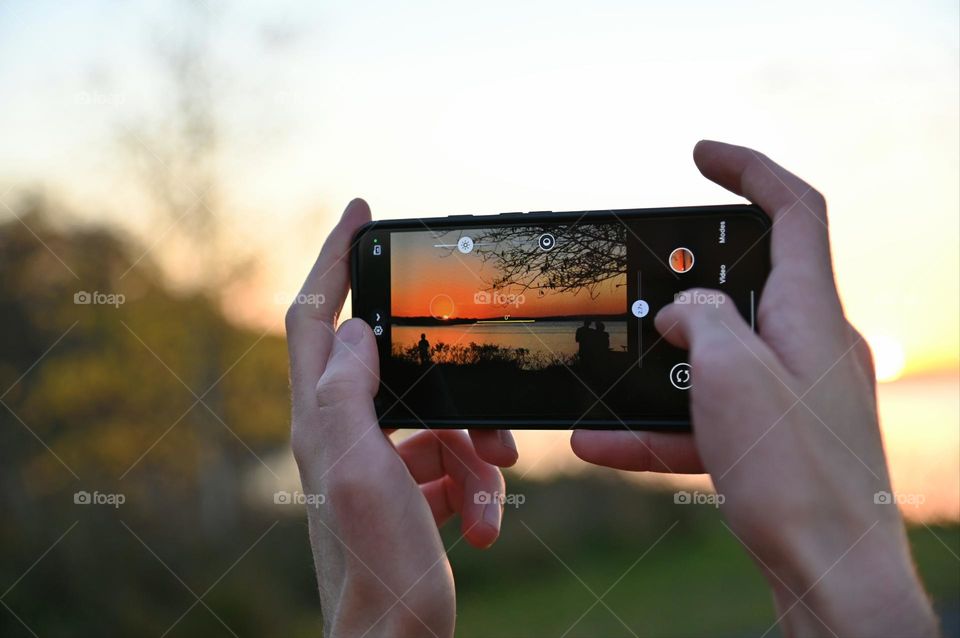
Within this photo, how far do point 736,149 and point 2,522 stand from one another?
4673mm

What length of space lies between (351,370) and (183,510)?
153 inches

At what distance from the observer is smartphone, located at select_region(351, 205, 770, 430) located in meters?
1.29

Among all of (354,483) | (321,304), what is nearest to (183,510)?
(321,304)

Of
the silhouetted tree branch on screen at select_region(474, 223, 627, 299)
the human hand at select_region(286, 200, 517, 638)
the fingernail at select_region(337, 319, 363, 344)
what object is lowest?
the human hand at select_region(286, 200, 517, 638)

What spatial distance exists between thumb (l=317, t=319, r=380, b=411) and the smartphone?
69mm

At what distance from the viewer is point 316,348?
1300 millimetres

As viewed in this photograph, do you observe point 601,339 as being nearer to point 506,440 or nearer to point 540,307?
point 540,307

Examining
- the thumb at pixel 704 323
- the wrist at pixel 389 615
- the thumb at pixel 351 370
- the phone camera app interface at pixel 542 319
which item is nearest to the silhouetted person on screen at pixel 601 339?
the phone camera app interface at pixel 542 319

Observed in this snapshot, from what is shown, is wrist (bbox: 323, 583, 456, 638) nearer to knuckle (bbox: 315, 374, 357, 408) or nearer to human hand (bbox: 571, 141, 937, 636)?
knuckle (bbox: 315, 374, 357, 408)

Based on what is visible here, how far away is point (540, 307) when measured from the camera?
52.4 inches

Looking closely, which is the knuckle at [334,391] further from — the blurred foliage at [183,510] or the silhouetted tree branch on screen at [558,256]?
the blurred foliage at [183,510]

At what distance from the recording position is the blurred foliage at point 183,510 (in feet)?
13.2

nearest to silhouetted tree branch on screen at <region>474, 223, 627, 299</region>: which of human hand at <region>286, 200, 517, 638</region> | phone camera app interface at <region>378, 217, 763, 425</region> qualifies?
phone camera app interface at <region>378, 217, 763, 425</region>

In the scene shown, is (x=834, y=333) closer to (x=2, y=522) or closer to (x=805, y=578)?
(x=805, y=578)
